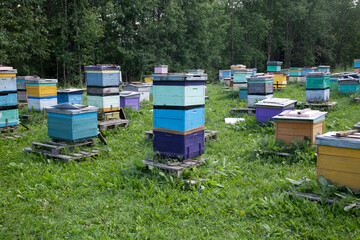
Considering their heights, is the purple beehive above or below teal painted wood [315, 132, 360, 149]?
above

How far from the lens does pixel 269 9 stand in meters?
35.2

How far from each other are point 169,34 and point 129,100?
63.1ft

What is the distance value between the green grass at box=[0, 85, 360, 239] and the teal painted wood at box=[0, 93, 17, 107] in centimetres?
186

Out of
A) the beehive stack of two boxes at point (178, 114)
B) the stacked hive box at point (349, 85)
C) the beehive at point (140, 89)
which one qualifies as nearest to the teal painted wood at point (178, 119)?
the beehive stack of two boxes at point (178, 114)

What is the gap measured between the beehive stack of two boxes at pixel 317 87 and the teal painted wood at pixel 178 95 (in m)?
6.38

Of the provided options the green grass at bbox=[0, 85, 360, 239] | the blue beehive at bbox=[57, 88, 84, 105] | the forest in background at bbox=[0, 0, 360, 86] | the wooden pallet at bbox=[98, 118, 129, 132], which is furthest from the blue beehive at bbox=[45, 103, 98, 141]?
the forest in background at bbox=[0, 0, 360, 86]

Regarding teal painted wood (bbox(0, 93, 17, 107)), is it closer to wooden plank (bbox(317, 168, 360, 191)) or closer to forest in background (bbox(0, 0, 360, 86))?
wooden plank (bbox(317, 168, 360, 191))

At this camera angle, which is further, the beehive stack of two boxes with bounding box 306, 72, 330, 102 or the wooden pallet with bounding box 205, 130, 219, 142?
the beehive stack of two boxes with bounding box 306, 72, 330, 102

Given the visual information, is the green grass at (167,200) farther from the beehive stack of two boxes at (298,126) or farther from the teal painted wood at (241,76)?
the teal painted wood at (241,76)

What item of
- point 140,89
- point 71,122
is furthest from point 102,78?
point 140,89

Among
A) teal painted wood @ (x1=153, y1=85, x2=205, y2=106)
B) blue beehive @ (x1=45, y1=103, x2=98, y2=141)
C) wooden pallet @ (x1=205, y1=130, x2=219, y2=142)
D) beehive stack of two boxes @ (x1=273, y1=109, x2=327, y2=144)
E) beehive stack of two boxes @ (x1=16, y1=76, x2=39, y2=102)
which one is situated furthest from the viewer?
beehive stack of two boxes @ (x1=16, y1=76, x2=39, y2=102)

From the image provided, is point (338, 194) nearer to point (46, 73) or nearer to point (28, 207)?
point (28, 207)

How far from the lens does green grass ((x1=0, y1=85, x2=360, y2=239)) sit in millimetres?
3461

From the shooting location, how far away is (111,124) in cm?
798
